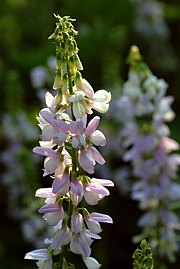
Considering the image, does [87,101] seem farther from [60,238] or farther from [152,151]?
[152,151]

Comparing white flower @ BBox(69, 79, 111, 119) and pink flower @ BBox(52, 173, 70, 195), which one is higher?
white flower @ BBox(69, 79, 111, 119)

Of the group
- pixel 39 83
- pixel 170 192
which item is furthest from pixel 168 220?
pixel 39 83

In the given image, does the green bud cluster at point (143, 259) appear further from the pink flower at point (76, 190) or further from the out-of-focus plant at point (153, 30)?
the out-of-focus plant at point (153, 30)

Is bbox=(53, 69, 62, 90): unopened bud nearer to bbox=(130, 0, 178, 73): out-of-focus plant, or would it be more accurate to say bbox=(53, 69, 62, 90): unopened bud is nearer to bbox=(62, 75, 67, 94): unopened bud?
bbox=(62, 75, 67, 94): unopened bud

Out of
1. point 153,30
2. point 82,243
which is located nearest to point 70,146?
point 82,243

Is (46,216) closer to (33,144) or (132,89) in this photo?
(132,89)

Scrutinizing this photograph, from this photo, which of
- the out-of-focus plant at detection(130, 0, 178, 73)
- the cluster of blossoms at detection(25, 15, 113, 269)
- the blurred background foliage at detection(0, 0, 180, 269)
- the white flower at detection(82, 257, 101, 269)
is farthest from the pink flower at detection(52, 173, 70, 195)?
the out-of-focus plant at detection(130, 0, 178, 73)

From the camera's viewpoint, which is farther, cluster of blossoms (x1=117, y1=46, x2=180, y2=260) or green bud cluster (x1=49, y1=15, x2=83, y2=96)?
cluster of blossoms (x1=117, y1=46, x2=180, y2=260)
